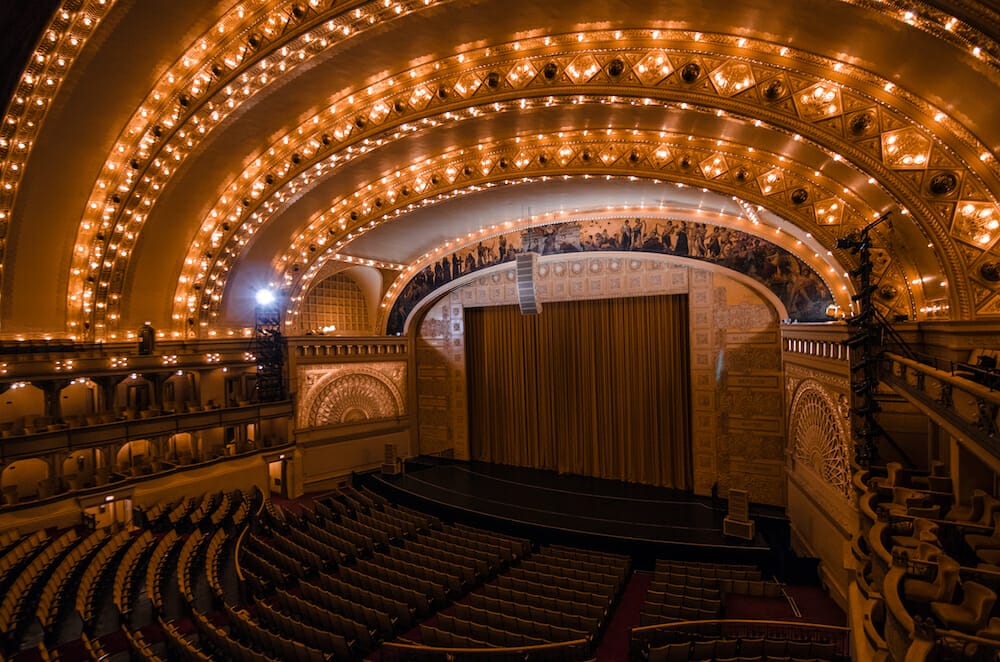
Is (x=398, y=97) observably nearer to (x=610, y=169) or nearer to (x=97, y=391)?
(x=610, y=169)

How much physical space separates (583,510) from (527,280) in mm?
6516

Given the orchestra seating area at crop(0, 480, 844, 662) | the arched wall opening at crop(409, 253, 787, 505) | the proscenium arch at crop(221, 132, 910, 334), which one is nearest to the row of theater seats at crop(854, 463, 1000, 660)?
the orchestra seating area at crop(0, 480, 844, 662)

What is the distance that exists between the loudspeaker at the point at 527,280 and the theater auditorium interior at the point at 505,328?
0.12 m

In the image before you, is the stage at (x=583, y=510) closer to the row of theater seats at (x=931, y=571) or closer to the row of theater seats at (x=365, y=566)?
the row of theater seats at (x=365, y=566)

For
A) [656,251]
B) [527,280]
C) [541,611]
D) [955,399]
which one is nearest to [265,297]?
[527,280]

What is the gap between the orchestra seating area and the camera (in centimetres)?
776

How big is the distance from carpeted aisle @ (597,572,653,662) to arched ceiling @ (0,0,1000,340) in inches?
289

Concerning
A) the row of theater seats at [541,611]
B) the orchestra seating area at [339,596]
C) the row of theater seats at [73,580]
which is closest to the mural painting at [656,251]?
the orchestra seating area at [339,596]

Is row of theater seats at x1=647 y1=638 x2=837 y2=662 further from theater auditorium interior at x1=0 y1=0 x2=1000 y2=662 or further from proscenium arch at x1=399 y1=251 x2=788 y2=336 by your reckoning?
proscenium arch at x1=399 y1=251 x2=788 y2=336

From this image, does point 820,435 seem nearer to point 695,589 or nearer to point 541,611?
point 695,589

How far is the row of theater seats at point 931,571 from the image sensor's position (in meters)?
3.28

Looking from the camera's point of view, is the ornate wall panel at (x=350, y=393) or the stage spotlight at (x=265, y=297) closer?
the stage spotlight at (x=265, y=297)

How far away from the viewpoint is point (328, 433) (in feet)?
64.2

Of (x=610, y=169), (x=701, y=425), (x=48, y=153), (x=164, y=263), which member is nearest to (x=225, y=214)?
(x=164, y=263)
